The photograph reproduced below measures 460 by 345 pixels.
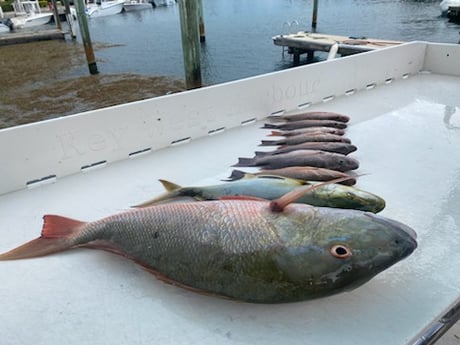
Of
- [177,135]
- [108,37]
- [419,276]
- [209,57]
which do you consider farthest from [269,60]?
[419,276]

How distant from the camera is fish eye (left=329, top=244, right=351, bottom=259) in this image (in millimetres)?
1468

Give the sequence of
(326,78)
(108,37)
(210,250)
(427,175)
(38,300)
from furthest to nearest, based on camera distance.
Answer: (108,37)
(326,78)
(427,175)
(38,300)
(210,250)

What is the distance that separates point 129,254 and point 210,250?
1.60 feet

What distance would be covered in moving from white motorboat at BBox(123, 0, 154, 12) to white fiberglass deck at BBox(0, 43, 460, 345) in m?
48.5

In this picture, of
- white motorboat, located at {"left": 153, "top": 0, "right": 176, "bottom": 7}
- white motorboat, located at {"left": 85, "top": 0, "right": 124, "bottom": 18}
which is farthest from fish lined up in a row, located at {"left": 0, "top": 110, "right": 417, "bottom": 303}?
white motorboat, located at {"left": 153, "top": 0, "right": 176, "bottom": 7}

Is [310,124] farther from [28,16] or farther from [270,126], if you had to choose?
[28,16]

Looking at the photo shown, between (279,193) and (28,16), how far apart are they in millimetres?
44510

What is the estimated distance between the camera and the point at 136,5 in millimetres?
48375

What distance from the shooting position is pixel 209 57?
71.5 feet

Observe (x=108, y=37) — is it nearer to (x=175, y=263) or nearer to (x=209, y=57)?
(x=209, y=57)

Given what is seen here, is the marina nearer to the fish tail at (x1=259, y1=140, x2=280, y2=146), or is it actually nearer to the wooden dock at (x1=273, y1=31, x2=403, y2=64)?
the fish tail at (x1=259, y1=140, x2=280, y2=146)

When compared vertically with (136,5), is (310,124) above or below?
above

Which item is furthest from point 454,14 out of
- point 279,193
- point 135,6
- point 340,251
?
point 135,6

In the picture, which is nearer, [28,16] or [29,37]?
[29,37]
